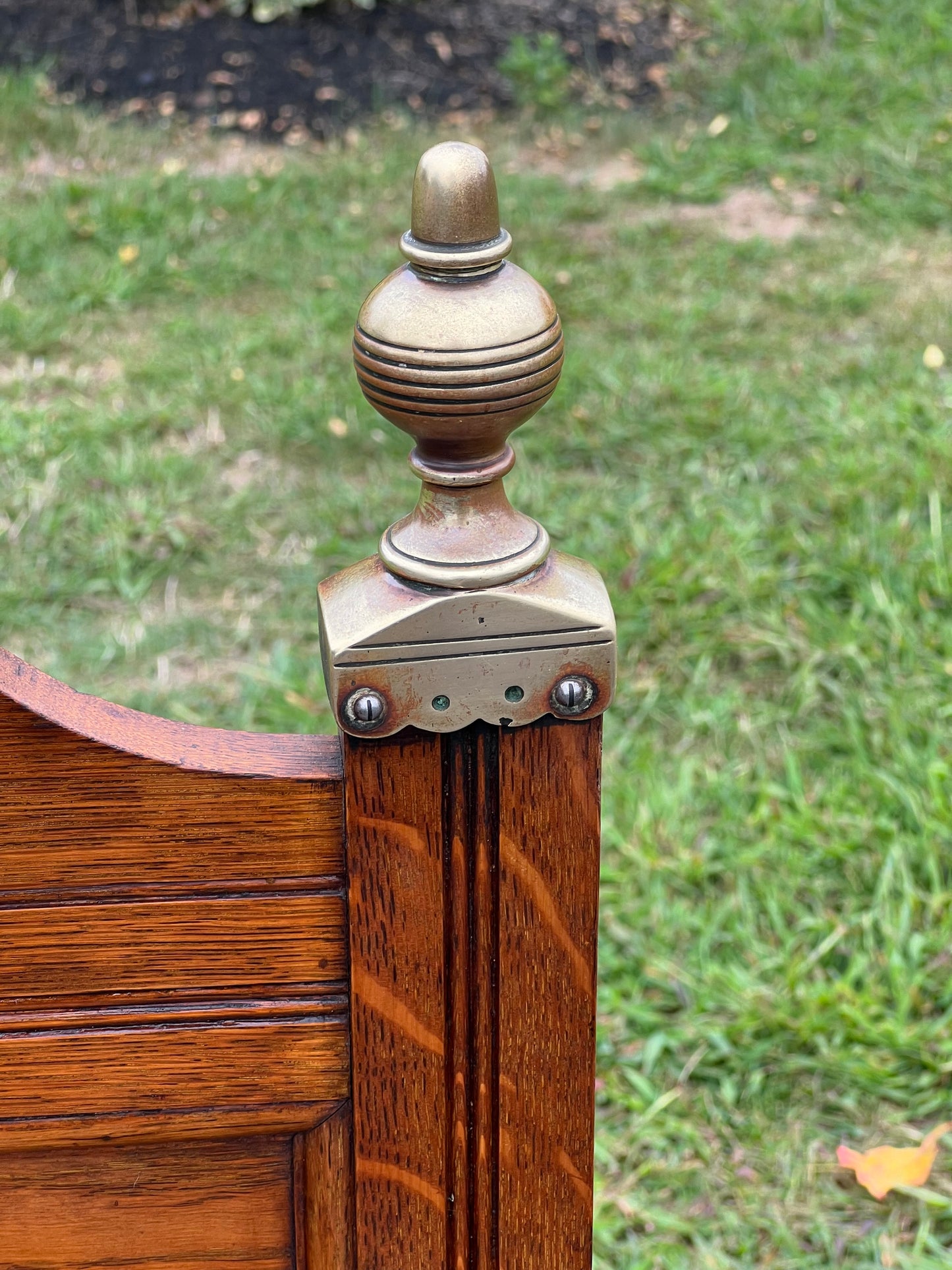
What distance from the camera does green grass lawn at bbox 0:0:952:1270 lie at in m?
2.08

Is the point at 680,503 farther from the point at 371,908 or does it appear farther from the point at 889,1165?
the point at 371,908

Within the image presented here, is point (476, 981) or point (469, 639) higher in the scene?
point (469, 639)

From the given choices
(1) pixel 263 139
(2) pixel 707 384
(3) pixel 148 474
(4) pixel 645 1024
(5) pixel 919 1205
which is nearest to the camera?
(5) pixel 919 1205

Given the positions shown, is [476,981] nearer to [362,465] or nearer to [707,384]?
[362,465]

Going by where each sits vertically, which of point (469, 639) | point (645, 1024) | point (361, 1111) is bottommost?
point (645, 1024)

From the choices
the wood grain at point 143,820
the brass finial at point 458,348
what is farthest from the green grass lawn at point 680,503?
the brass finial at point 458,348

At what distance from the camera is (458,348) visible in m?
0.68

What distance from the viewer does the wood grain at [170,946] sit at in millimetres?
757

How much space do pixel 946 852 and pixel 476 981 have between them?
1.69 metres

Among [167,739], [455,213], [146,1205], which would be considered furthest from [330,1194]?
[455,213]

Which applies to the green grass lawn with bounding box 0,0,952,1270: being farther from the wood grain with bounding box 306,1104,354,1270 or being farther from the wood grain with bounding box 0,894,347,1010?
the wood grain with bounding box 0,894,347,1010

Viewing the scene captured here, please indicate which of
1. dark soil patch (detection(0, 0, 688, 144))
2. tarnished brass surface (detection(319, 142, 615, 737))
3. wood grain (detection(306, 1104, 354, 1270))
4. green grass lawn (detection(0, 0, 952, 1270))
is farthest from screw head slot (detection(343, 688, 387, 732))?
dark soil patch (detection(0, 0, 688, 144))

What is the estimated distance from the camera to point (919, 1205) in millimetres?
1896

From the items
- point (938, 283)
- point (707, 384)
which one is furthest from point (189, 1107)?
point (938, 283)
